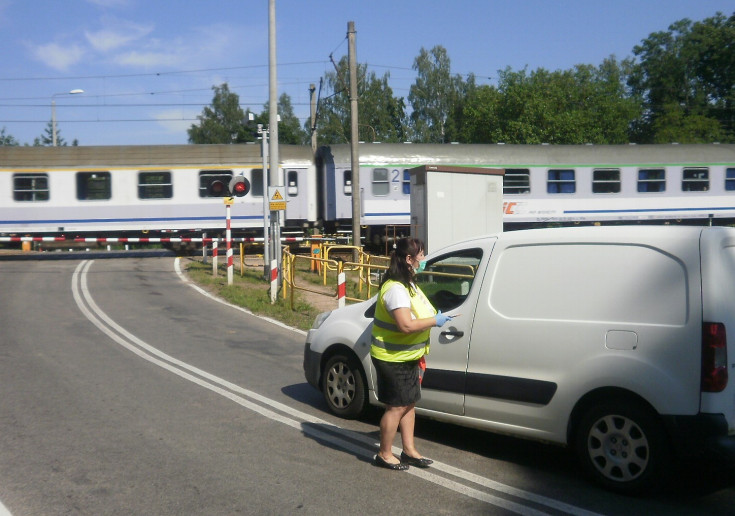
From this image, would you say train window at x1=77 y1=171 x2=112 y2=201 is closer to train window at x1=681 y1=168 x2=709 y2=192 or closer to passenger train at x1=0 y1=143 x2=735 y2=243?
passenger train at x1=0 y1=143 x2=735 y2=243

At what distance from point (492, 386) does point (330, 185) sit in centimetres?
2199

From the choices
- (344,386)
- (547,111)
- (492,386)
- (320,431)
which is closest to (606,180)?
(547,111)

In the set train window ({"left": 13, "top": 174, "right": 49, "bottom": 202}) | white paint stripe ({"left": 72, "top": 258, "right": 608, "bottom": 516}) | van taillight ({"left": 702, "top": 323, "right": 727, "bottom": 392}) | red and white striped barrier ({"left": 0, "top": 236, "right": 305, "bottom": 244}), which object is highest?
train window ({"left": 13, "top": 174, "right": 49, "bottom": 202})

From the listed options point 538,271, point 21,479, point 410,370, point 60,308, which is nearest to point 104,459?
point 21,479

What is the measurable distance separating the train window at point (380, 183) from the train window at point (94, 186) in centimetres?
879

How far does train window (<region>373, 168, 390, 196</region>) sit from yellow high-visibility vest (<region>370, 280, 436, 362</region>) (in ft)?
72.6

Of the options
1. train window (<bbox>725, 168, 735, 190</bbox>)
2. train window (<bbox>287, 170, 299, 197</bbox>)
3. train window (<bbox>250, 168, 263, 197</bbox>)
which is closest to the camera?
train window (<bbox>250, 168, 263, 197</bbox>)

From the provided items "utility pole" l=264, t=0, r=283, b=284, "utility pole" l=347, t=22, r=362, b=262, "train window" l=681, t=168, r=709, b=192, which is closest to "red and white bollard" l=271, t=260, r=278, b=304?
"utility pole" l=264, t=0, r=283, b=284

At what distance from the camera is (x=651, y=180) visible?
30281mm

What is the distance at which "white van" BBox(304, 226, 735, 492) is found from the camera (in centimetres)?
512

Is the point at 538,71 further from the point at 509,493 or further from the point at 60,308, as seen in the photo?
the point at 509,493

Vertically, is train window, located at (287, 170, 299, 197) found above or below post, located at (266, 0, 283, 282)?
below

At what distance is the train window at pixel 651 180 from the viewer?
98.8 ft

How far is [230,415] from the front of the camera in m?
7.66
